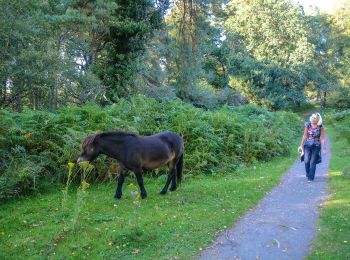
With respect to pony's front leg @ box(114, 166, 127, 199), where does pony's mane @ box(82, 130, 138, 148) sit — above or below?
above

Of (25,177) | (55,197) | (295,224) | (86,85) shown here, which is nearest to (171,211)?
(295,224)

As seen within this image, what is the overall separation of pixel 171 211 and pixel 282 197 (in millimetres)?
3171

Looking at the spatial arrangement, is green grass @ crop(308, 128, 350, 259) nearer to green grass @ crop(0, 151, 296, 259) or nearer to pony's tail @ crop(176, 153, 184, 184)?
green grass @ crop(0, 151, 296, 259)

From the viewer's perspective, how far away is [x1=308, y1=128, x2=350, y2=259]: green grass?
5.80 m

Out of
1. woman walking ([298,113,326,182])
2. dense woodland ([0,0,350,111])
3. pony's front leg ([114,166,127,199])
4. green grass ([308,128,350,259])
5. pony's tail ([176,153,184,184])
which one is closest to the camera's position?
green grass ([308,128,350,259])

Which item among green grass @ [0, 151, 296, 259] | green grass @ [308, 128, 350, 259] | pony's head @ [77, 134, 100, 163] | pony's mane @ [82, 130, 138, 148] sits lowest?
green grass @ [0, 151, 296, 259]

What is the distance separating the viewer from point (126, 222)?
276 inches

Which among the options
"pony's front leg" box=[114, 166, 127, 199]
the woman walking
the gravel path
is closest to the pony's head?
"pony's front leg" box=[114, 166, 127, 199]

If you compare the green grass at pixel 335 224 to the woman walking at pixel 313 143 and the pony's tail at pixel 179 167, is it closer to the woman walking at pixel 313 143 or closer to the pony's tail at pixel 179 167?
A: the woman walking at pixel 313 143

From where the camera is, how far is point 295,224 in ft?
23.6

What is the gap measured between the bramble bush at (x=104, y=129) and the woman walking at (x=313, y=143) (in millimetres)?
2731

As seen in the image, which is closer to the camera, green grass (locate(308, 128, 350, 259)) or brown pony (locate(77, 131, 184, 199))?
green grass (locate(308, 128, 350, 259))

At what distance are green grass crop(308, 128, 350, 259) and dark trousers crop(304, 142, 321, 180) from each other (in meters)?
0.60

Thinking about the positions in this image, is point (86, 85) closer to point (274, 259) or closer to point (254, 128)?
point (254, 128)
